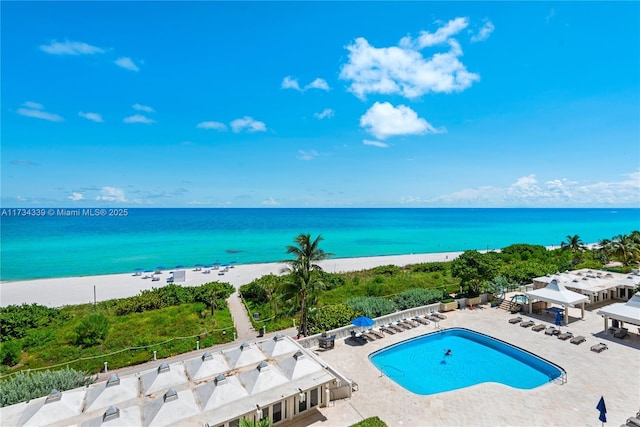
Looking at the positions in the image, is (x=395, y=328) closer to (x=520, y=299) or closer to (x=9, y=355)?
(x=520, y=299)

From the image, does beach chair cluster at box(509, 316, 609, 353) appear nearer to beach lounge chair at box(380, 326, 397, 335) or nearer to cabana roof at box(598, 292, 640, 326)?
cabana roof at box(598, 292, 640, 326)

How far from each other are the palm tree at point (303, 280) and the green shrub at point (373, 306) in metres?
3.58

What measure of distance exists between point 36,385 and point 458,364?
19.0 meters

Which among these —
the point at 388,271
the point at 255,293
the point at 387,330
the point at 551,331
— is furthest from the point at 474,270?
the point at 255,293

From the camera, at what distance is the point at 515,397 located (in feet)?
42.8

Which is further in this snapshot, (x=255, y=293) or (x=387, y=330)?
(x=255, y=293)

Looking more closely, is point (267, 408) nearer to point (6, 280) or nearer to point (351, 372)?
point (351, 372)

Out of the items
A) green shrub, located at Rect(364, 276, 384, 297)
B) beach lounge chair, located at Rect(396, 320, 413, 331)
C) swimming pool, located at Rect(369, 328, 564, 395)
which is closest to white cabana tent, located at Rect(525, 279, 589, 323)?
swimming pool, located at Rect(369, 328, 564, 395)

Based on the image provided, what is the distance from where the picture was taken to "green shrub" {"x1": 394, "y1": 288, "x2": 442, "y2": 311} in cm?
2341

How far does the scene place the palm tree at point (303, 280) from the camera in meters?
19.6

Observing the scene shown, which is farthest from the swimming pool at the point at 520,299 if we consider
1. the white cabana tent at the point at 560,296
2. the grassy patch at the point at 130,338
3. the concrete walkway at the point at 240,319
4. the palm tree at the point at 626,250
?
the palm tree at the point at 626,250

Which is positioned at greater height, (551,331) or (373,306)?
(373,306)

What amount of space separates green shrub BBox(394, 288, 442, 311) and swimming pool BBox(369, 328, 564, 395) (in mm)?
3558

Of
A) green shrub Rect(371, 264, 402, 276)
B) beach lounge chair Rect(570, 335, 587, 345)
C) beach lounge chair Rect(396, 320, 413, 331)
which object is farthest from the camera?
green shrub Rect(371, 264, 402, 276)
